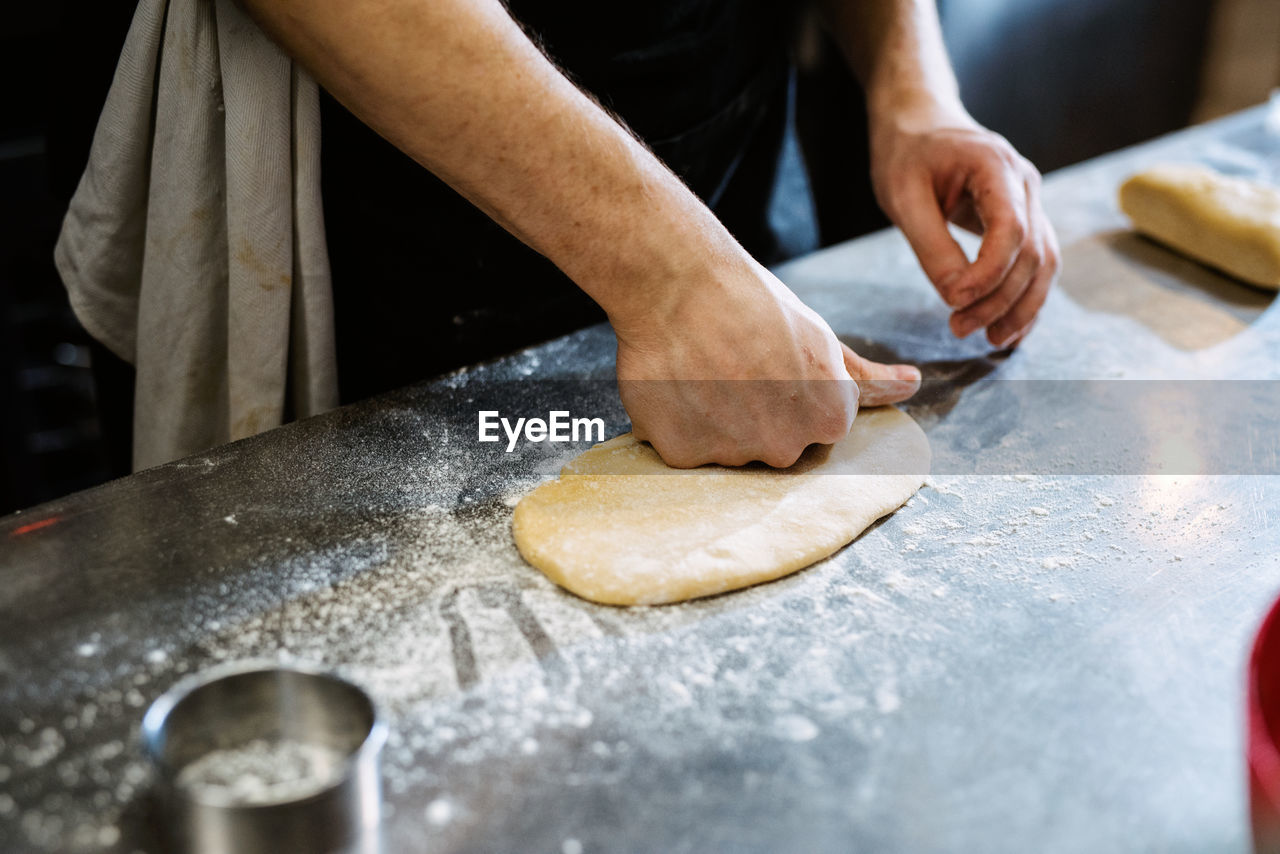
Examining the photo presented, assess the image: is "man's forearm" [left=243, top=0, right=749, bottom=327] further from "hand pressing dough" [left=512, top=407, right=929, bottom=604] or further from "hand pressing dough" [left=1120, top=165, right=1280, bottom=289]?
"hand pressing dough" [left=1120, top=165, right=1280, bottom=289]

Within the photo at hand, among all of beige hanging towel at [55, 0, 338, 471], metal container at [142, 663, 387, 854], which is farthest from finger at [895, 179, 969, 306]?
metal container at [142, 663, 387, 854]

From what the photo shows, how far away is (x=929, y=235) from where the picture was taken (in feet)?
4.68

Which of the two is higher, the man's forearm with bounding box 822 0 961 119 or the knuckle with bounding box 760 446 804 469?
the man's forearm with bounding box 822 0 961 119

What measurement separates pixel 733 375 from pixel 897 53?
815 mm

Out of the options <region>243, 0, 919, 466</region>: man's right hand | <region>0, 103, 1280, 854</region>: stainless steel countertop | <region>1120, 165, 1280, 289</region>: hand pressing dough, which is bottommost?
<region>0, 103, 1280, 854</region>: stainless steel countertop

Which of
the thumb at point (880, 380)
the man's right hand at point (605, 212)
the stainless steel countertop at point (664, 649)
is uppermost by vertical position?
the man's right hand at point (605, 212)

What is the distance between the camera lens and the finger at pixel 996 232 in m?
1.32

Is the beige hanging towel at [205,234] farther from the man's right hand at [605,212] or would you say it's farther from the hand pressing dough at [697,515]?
the hand pressing dough at [697,515]

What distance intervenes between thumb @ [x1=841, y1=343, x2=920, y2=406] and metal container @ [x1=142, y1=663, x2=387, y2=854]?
699 mm

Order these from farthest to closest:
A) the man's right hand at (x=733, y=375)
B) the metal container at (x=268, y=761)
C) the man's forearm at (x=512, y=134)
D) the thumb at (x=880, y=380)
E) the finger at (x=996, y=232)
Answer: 1. the finger at (x=996, y=232)
2. the thumb at (x=880, y=380)
3. the man's right hand at (x=733, y=375)
4. the man's forearm at (x=512, y=134)
5. the metal container at (x=268, y=761)

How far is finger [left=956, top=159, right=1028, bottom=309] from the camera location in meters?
1.32

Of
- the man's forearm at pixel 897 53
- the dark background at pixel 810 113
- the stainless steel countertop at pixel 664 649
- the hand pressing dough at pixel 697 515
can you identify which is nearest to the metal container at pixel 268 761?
the stainless steel countertop at pixel 664 649

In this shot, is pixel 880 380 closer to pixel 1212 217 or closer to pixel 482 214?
pixel 482 214

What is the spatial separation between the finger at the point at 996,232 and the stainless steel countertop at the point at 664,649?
23 cm
